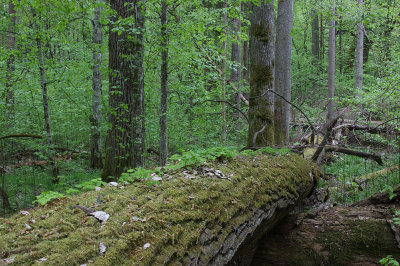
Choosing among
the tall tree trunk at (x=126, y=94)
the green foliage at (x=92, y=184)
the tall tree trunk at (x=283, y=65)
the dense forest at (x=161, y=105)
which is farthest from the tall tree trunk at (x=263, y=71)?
the green foliage at (x=92, y=184)

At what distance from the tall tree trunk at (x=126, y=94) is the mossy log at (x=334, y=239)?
3.22 meters

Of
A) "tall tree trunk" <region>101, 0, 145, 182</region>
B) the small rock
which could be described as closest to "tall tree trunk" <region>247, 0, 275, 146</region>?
"tall tree trunk" <region>101, 0, 145, 182</region>

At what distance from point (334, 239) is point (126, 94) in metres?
4.65

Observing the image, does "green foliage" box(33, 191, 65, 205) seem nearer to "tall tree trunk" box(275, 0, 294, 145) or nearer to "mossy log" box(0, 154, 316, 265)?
"mossy log" box(0, 154, 316, 265)

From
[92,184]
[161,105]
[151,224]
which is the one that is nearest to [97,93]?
[161,105]

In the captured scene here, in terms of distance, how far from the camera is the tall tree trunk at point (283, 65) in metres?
8.07

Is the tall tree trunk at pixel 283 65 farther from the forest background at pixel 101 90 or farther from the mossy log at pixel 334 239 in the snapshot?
the mossy log at pixel 334 239

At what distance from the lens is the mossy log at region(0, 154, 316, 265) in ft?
5.30

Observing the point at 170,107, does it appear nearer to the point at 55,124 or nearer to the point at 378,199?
the point at 55,124

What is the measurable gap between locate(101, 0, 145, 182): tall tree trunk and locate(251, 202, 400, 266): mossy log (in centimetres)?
322

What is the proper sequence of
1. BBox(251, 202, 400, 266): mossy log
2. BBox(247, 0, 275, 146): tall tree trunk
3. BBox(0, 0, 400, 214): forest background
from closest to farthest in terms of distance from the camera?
BBox(251, 202, 400, 266): mossy log
BBox(247, 0, 275, 146): tall tree trunk
BBox(0, 0, 400, 214): forest background

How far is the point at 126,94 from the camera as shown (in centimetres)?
583

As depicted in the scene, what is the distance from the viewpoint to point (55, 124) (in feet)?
36.1

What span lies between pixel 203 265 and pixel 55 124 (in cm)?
1085
